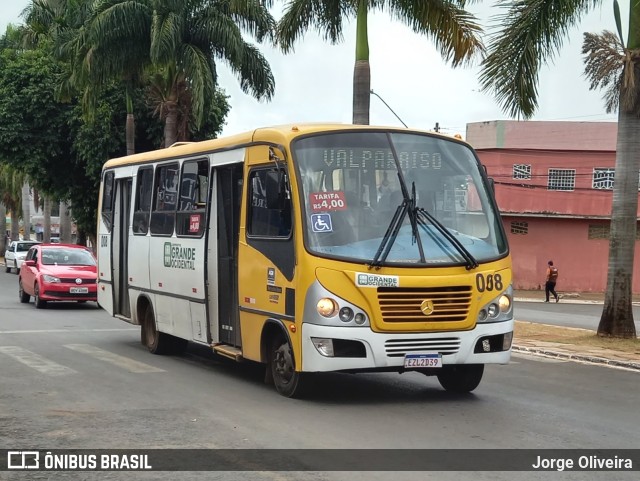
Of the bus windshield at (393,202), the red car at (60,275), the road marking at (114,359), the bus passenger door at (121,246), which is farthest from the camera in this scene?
the red car at (60,275)

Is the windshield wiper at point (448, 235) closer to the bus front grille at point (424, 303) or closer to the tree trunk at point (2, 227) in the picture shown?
the bus front grille at point (424, 303)

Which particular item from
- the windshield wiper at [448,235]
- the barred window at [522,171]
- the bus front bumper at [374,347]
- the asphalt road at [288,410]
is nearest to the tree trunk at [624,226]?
the asphalt road at [288,410]

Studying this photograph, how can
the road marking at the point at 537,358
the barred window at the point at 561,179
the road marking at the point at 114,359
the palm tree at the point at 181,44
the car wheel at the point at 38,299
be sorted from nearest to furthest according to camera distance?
→ the road marking at the point at 114,359 < the road marking at the point at 537,358 < the car wheel at the point at 38,299 < the palm tree at the point at 181,44 < the barred window at the point at 561,179

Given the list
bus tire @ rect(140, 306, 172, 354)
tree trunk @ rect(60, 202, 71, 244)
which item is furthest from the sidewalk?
tree trunk @ rect(60, 202, 71, 244)

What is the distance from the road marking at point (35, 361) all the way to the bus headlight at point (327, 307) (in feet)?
13.9

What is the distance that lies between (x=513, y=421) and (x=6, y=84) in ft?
125

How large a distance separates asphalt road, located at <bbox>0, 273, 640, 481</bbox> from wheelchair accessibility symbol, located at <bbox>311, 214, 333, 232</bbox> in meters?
1.89

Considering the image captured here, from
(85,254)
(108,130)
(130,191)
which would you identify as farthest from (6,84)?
(130,191)

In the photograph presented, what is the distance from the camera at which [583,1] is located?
17.2 m

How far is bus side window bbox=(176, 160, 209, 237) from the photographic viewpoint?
41.4 feet

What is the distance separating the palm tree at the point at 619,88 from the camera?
1745 cm

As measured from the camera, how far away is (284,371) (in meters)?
10.4

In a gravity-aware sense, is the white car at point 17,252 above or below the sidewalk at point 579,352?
below

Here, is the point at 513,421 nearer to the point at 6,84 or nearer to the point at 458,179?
the point at 458,179
